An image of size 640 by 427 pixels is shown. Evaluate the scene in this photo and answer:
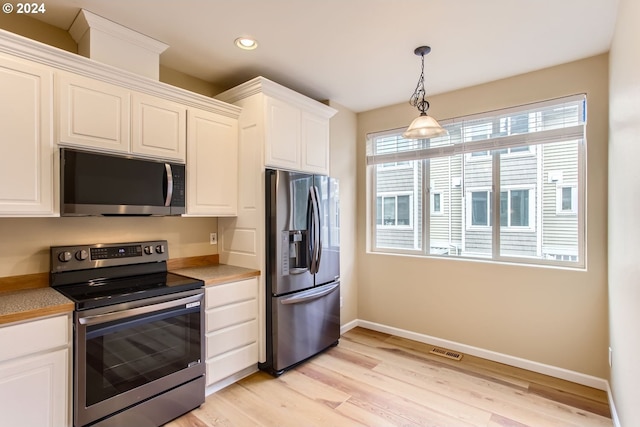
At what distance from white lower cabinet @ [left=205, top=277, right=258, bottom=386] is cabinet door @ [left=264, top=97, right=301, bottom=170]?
1059 millimetres

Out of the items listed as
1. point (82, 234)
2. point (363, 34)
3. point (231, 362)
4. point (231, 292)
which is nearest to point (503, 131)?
point (363, 34)

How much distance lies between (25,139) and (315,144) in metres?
2.16

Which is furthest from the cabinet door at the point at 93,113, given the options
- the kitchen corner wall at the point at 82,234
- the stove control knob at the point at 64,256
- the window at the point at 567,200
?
the window at the point at 567,200

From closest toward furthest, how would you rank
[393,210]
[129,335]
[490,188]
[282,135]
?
[129,335]
[282,135]
[490,188]
[393,210]

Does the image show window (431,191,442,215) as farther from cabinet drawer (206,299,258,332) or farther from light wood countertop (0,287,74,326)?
light wood countertop (0,287,74,326)

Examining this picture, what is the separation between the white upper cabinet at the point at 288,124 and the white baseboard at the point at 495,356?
192 cm

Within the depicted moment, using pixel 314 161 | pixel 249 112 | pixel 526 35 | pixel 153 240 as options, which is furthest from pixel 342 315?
pixel 526 35

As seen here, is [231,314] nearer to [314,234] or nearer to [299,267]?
[299,267]

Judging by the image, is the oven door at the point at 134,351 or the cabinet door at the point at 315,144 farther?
the cabinet door at the point at 315,144

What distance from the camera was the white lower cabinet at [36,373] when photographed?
1.54m

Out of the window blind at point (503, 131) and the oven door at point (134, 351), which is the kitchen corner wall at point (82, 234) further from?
the window blind at point (503, 131)

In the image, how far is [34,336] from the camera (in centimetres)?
161

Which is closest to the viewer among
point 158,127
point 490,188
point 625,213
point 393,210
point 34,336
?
point 34,336

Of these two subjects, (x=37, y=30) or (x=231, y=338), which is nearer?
(x=37, y=30)
